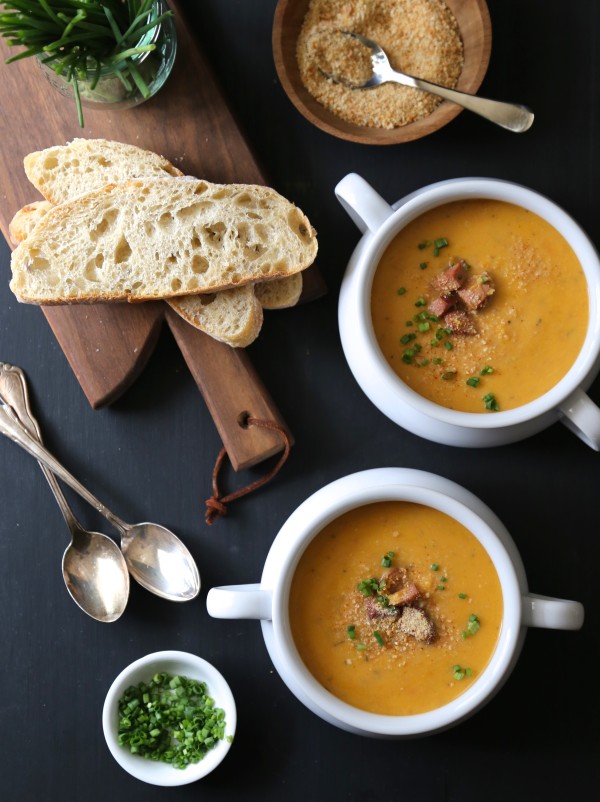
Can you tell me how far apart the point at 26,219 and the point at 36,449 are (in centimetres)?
51

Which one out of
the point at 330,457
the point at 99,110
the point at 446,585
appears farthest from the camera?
the point at 330,457

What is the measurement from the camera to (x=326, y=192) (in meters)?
1.93

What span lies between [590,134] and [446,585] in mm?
1078

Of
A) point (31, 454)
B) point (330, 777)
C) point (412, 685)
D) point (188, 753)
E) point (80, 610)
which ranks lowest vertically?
point (330, 777)

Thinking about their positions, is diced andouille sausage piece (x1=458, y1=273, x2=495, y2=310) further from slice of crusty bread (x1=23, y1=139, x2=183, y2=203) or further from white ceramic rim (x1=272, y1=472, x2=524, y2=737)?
slice of crusty bread (x1=23, y1=139, x2=183, y2=203)

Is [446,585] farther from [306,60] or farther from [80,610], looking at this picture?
[306,60]

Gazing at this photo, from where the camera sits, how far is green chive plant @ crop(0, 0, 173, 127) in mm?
1584

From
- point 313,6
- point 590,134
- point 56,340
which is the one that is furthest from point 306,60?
point 56,340

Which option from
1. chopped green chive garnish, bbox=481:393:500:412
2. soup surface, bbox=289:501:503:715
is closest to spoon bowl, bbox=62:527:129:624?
soup surface, bbox=289:501:503:715

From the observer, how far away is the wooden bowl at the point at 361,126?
5.86 ft

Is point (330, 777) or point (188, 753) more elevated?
point (188, 753)

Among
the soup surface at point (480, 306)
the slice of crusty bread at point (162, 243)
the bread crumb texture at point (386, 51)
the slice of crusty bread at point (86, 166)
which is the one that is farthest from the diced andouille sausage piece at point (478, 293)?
the slice of crusty bread at point (86, 166)

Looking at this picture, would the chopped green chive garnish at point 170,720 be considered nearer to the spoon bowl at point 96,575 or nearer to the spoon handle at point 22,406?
the spoon bowl at point 96,575

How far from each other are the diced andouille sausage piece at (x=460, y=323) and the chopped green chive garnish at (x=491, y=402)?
0.13 meters
